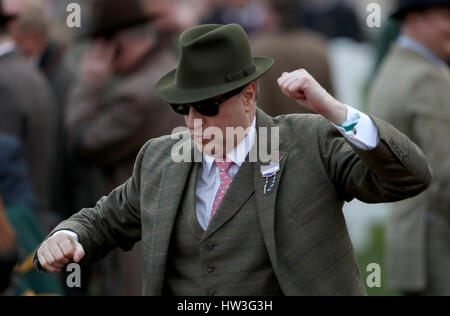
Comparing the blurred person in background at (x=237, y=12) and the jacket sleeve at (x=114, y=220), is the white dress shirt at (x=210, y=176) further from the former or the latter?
the blurred person in background at (x=237, y=12)

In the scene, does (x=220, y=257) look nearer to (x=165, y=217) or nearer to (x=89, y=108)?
(x=165, y=217)

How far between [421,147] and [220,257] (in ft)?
7.74

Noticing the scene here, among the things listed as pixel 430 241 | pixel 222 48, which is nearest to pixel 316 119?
pixel 222 48

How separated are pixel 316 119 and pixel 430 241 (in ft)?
7.94

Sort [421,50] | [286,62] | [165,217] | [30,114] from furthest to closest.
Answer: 1. [286,62]
2. [30,114]
3. [421,50]
4. [165,217]

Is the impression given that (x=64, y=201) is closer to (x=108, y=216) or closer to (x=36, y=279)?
(x=36, y=279)

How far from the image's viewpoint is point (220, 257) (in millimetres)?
3072

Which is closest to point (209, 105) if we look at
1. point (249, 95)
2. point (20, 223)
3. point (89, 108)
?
point (249, 95)

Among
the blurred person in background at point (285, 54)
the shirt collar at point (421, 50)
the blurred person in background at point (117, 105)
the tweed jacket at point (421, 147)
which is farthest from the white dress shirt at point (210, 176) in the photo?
the blurred person in background at point (285, 54)

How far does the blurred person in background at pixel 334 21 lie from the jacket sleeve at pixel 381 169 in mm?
13995

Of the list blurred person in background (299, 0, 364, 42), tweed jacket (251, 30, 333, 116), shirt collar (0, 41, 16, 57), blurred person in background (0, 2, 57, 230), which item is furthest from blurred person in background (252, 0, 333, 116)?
blurred person in background (299, 0, 364, 42)

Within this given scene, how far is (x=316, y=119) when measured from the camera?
123 inches

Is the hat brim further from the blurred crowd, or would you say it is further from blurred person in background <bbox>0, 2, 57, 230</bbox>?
blurred person in background <bbox>0, 2, 57, 230</bbox>

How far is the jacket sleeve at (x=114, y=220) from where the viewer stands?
128 inches
